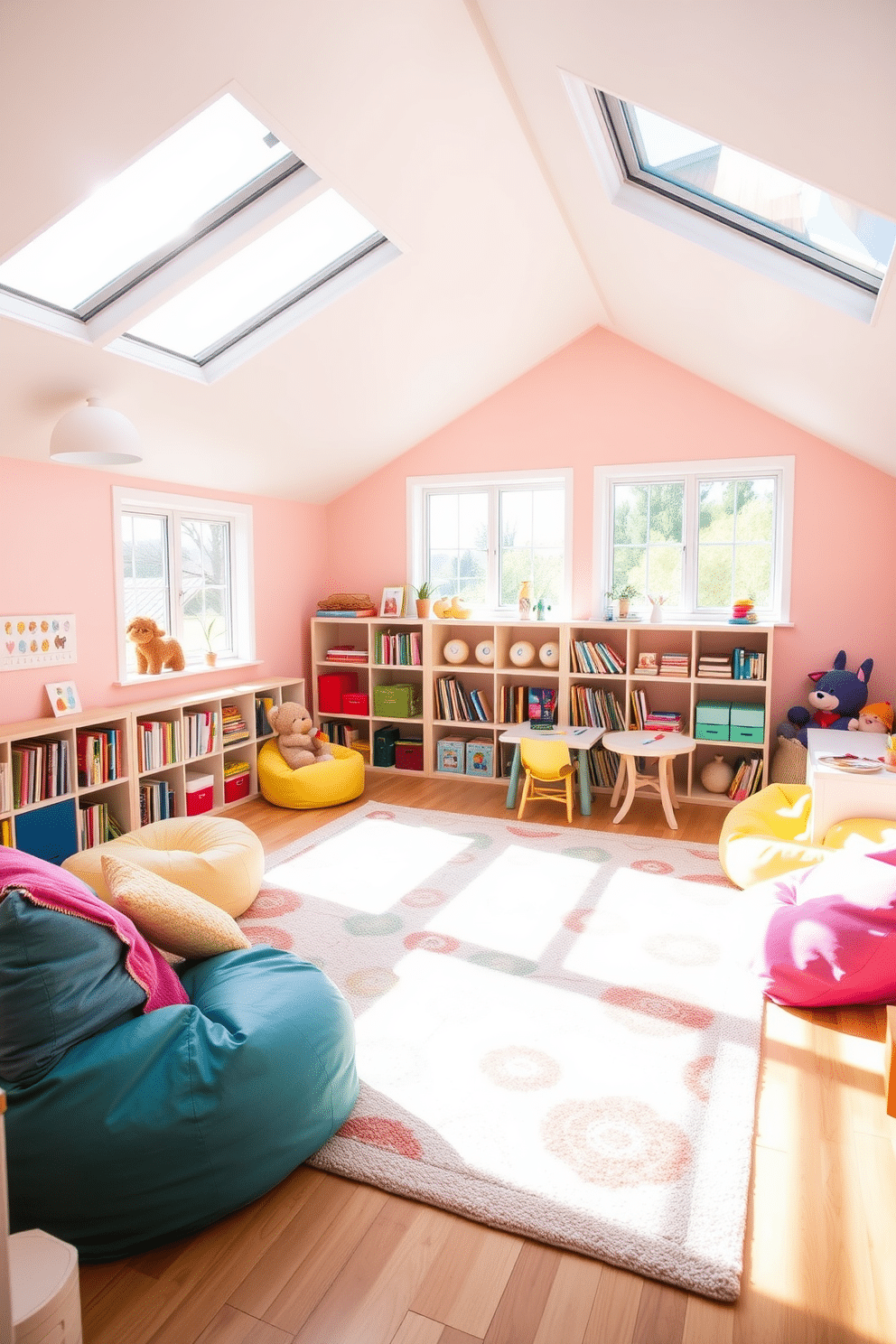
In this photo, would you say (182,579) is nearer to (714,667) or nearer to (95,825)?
(95,825)

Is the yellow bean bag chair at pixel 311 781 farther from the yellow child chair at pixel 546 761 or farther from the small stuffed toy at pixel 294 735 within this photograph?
the yellow child chair at pixel 546 761

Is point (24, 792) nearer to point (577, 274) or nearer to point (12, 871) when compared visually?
point (12, 871)

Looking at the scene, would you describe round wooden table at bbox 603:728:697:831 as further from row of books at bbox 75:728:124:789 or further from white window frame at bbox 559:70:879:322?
row of books at bbox 75:728:124:789

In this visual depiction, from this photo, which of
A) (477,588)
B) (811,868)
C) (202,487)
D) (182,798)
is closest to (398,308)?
(202,487)

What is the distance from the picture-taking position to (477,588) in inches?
250

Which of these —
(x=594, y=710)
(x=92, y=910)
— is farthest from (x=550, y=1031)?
(x=594, y=710)

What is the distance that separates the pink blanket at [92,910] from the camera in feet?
6.21

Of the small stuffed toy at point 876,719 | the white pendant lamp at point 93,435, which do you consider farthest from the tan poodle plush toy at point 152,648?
the small stuffed toy at point 876,719

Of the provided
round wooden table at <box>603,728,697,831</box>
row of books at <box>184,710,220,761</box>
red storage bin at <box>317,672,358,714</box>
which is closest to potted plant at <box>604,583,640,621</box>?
round wooden table at <box>603,728,697,831</box>

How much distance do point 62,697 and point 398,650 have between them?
8.27ft

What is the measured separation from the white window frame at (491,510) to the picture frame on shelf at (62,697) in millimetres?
2808

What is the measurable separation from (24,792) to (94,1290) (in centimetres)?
263

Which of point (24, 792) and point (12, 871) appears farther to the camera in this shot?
point (24, 792)

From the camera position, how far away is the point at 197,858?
3.51 m
